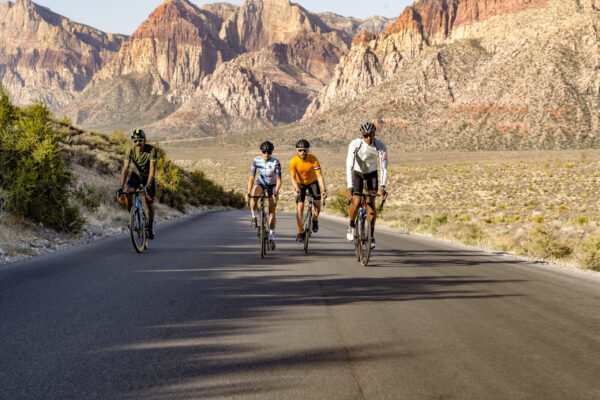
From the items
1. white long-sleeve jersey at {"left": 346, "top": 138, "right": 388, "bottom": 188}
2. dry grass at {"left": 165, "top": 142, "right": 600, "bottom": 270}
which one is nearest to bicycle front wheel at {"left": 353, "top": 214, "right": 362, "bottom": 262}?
white long-sleeve jersey at {"left": 346, "top": 138, "right": 388, "bottom": 188}

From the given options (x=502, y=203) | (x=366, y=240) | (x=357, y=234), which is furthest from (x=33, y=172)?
(x=502, y=203)

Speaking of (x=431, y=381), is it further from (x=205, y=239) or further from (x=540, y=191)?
(x=540, y=191)

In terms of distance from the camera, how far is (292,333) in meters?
4.28

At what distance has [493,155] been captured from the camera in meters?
86.4

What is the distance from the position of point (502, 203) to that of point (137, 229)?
35.5 m

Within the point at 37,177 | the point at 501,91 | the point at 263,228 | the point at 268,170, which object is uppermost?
the point at 501,91

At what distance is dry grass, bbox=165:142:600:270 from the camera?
44.6 ft

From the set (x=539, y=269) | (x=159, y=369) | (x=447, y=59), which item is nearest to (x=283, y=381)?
(x=159, y=369)

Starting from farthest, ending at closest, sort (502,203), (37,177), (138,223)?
(502,203)
(37,177)
(138,223)

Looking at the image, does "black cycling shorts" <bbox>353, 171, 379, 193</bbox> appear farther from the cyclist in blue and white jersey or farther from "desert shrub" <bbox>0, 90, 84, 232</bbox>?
"desert shrub" <bbox>0, 90, 84, 232</bbox>

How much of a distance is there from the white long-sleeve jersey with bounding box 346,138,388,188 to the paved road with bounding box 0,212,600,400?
2001 millimetres

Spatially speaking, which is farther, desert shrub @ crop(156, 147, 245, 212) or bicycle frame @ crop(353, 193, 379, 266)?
desert shrub @ crop(156, 147, 245, 212)

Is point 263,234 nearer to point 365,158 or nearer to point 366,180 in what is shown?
point 366,180

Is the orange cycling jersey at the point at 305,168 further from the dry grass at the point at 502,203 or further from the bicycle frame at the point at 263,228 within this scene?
the dry grass at the point at 502,203
